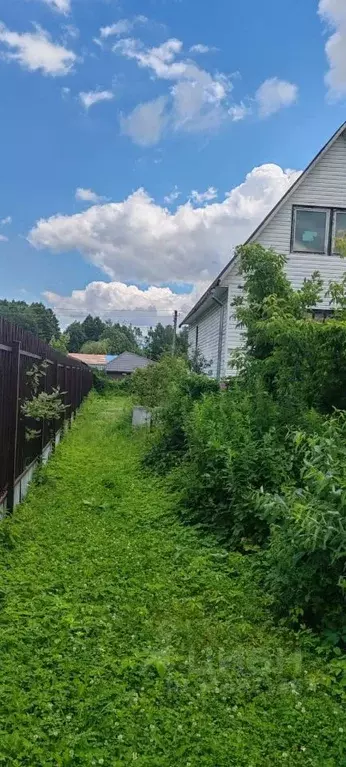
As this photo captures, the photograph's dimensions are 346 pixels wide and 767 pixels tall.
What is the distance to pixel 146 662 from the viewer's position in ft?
8.69

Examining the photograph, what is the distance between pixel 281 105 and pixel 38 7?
486 centimetres

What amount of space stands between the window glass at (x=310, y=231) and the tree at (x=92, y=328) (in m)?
90.6

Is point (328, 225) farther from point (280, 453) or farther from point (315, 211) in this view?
point (280, 453)

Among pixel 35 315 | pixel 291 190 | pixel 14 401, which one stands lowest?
pixel 14 401

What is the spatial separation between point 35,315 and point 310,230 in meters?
69.6

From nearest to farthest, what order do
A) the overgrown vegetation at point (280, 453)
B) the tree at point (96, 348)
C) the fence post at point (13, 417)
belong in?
the overgrown vegetation at point (280, 453)
the fence post at point (13, 417)
the tree at point (96, 348)

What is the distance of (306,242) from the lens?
38.9 feet

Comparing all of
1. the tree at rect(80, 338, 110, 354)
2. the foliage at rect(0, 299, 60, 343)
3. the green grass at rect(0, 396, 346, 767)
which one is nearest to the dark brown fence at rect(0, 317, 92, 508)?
the green grass at rect(0, 396, 346, 767)

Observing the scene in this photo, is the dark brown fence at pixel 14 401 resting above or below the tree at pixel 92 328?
below

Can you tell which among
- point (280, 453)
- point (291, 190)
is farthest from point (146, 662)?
point (291, 190)

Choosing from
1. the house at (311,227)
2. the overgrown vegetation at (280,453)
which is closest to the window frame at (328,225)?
the house at (311,227)

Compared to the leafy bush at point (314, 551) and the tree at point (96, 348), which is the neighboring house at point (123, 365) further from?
the leafy bush at point (314, 551)

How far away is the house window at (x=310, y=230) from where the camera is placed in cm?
1181

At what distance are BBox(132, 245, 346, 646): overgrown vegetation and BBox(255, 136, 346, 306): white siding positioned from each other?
3.22 metres
